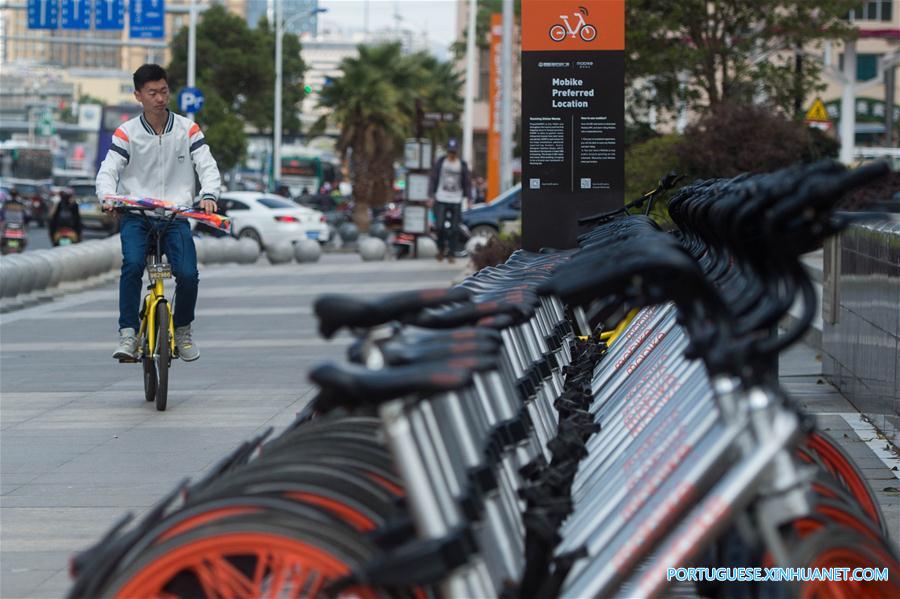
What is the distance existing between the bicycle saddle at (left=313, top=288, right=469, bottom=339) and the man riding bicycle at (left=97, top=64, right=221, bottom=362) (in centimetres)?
581

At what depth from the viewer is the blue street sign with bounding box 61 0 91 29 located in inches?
1730

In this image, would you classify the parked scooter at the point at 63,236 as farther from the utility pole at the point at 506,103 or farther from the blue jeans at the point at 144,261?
the blue jeans at the point at 144,261

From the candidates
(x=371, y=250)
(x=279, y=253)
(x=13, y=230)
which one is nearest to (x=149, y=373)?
(x=279, y=253)

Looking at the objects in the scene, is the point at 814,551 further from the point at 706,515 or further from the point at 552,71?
the point at 552,71

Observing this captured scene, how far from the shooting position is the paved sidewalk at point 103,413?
593cm

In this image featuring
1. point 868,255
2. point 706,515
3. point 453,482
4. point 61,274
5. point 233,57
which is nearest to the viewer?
point 706,515

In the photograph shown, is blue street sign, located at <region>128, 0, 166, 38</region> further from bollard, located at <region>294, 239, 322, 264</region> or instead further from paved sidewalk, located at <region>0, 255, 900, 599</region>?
paved sidewalk, located at <region>0, 255, 900, 599</region>

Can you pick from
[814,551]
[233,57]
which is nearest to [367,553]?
[814,551]

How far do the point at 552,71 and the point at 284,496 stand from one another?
28.7 feet

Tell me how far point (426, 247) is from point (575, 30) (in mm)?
17497

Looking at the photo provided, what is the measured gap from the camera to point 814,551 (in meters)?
3.15

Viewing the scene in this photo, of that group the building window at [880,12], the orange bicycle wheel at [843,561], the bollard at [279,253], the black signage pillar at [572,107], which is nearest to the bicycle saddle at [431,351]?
the orange bicycle wheel at [843,561]

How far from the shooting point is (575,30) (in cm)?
1156

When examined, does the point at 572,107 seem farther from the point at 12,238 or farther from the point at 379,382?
the point at 12,238
